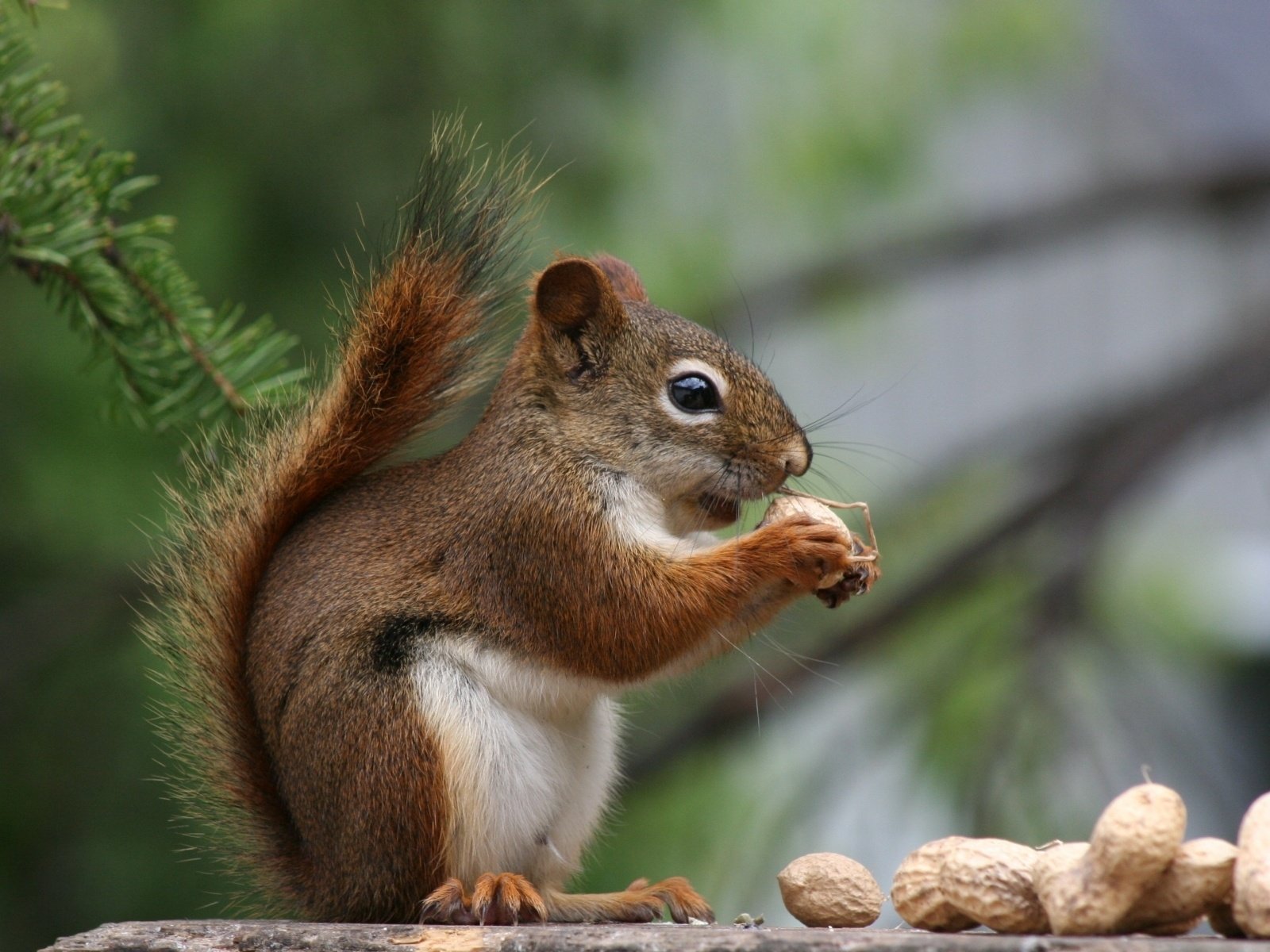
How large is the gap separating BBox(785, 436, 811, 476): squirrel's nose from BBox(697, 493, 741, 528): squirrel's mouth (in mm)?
77

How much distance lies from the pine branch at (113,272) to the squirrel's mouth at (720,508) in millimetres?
511

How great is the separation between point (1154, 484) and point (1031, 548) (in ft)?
0.94

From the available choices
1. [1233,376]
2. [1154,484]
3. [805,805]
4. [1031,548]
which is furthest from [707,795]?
[1233,376]

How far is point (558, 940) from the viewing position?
4.00 feet

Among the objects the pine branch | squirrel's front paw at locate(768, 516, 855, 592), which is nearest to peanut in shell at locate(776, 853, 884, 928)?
squirrel's front paw at locate(768, 516, 855, 592)

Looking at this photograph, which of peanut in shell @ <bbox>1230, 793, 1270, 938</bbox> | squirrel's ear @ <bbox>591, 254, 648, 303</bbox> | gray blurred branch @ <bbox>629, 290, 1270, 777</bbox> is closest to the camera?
peanut in shell @ <bbox>1230, 793, 1270, 938</bbox>

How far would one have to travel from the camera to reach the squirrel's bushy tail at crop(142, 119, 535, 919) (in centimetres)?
168

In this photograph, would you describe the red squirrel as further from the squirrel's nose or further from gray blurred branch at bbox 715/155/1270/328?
gray blurred branch at bbox 715/155/1270/328

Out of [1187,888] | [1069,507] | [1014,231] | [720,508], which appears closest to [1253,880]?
[1187,888]

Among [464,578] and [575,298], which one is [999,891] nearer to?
[464,578]

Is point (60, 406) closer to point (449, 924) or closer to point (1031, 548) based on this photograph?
point (449, 924)

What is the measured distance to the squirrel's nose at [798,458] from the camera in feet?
5.69

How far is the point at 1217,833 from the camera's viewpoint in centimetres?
373

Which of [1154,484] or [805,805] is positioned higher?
[1154,484]
